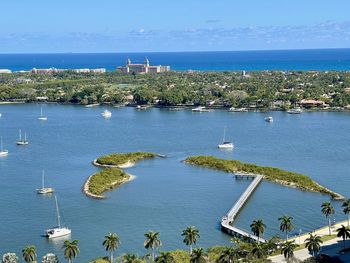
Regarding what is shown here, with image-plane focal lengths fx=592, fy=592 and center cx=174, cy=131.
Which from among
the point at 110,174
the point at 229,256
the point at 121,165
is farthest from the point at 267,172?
the point at 229,256

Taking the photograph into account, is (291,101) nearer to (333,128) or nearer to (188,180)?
(333,128)

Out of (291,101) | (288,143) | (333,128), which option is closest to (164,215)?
(288,143)

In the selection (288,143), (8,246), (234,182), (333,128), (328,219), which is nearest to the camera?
(8,246)

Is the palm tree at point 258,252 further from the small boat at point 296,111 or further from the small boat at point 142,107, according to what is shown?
the small boat at point 142,107

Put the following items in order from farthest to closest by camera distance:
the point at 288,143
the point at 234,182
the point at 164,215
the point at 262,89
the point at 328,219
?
the point at 262,89 < the point at 288,143 < the point at 234,182 < the point at 164,215 < the point at 328,219

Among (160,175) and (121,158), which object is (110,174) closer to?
(160,175)

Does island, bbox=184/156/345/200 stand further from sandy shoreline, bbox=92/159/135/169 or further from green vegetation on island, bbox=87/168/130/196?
green vegetation on island, bbox=87/168/130/196
